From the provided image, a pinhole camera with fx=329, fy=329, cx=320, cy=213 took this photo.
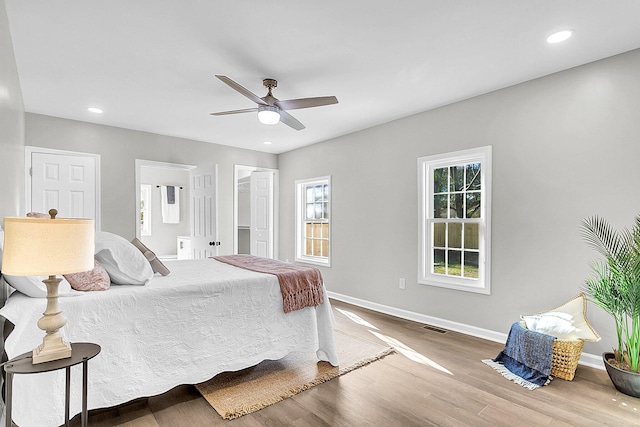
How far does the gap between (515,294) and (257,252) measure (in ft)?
14.1

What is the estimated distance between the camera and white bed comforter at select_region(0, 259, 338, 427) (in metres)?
1.71

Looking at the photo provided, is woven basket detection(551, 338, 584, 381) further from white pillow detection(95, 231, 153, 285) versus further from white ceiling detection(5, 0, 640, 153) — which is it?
white pillow detection(95, 231, 153, 285)

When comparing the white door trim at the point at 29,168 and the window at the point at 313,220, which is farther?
the window at the point at 313,220

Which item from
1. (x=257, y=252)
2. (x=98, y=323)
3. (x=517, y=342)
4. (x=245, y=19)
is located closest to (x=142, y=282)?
(x=98, y=323)

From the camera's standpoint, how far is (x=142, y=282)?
2.20 m

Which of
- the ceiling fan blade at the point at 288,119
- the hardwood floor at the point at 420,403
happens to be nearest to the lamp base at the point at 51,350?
the hardwood floor at the point at 420,403

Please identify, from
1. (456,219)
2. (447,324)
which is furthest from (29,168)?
(447,324)

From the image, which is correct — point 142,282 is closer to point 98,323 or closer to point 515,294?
point 98,323

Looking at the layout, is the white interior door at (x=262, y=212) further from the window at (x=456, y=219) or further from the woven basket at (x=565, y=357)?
the woven basket at (x=565, y=357)

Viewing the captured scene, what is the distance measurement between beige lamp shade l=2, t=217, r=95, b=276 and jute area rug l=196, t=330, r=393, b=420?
54.5 inches

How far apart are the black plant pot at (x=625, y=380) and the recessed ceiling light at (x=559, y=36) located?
2.41 meters

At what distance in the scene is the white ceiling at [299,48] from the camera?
2064 mm

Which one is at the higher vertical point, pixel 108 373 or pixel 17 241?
pixel 17 241

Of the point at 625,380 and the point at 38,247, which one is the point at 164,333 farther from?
the point at 625,380
